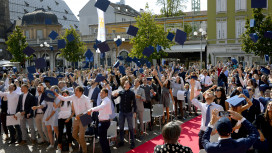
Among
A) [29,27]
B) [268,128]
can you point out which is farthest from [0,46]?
[268,128]

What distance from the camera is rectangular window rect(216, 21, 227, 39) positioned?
108 ft

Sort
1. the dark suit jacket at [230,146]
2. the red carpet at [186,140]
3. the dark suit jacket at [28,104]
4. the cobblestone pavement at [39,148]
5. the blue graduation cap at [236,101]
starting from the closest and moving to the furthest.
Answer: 1. the dark suit jacket at [230,146]
2. the blue graduation cap at [236,101]
3. the red carpet at [186,140]
4. the cobblestone pavement at [39,148]
5. the dark suit jacket at [28,104]

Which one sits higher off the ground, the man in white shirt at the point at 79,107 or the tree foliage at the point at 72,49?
the tree foliage at the point at 72,49

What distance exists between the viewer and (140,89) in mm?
8531

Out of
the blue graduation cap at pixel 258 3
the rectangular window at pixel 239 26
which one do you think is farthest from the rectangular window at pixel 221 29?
the blue graduation cap at pixel 258 3

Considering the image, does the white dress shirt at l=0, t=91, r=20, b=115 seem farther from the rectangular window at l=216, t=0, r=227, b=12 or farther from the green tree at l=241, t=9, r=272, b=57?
the rectangular window at l=216, t=0, r=227, b=12

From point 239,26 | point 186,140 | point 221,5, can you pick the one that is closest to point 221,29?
point 239,26

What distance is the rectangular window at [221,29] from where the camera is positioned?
33062 mm

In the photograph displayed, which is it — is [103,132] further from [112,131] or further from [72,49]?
[72,49]

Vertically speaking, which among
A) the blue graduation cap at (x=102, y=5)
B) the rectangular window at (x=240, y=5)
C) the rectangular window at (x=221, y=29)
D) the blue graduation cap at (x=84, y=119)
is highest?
the rectangular window at (x=240, y=5)

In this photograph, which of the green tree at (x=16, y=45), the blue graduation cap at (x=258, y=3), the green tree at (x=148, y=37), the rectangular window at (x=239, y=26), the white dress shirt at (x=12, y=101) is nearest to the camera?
the white dress shirt at (x=12, y=101)

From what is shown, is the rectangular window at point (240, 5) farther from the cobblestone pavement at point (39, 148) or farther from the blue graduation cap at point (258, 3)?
the cobblestone pavement at point (39, 148)

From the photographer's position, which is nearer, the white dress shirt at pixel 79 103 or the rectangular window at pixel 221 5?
the white dress shirt at pixel 79 103

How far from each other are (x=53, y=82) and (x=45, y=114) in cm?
134
